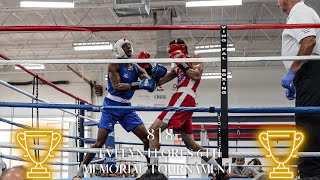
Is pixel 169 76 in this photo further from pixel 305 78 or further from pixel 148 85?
pixel 305 78

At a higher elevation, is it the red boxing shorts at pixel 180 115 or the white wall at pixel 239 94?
the white wall at pixel 239 94

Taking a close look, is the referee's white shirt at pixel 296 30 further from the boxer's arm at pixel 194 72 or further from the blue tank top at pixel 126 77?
the blue tank top at pixel 126 77

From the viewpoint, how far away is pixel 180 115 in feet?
10.7

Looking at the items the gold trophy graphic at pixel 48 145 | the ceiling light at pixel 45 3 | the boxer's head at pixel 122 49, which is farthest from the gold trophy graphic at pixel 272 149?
the ceiling light at pixel 45 3

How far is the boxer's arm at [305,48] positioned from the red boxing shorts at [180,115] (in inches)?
45.4

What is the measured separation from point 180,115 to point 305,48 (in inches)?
48.6

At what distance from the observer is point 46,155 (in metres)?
2.26

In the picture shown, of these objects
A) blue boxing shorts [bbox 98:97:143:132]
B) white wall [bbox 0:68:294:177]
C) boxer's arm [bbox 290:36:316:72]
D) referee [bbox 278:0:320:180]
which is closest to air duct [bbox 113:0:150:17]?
blue boxing shorts [bbox 98:97:143:132]

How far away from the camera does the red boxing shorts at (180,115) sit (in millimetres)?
3232

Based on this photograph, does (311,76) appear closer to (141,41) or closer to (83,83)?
(141,41)

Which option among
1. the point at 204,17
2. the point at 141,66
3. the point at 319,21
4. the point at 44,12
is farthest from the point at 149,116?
the point at 319,21

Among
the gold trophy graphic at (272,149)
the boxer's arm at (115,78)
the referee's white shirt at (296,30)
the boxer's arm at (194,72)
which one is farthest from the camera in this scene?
the boxer's arm at (115,78)

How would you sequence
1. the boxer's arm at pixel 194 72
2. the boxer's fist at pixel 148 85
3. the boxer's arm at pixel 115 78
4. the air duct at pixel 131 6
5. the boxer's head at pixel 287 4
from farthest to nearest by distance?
1. the air duct at pixel 131 6
2. the boxer's arm at pixel 115 78
3. the boxer's arm at pixel 194 72
4. the boxer's fist at pixel 148 85
5. the boxer's head at pixel 287 4

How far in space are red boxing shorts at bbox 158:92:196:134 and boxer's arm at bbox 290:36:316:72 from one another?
45.4 inches
